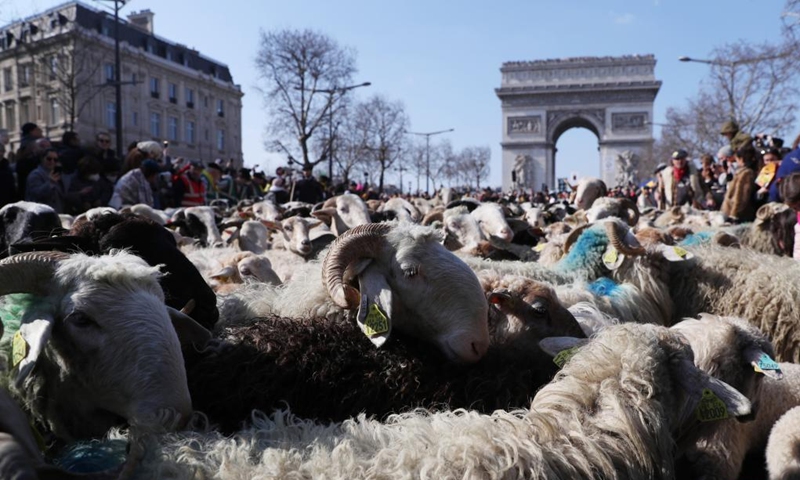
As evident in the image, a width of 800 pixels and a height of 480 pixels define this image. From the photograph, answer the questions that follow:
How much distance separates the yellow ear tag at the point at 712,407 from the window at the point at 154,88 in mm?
68191

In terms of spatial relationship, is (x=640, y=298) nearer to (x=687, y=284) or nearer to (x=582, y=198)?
(x=687, y=284)

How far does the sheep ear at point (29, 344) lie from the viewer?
1924mm

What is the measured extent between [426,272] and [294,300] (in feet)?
2.39

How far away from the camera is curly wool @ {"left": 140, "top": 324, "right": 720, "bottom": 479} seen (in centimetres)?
172

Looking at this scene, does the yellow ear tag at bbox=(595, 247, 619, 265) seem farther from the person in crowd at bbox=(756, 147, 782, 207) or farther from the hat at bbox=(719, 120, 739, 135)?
the hat at bbox=(719, 120, 739, 135)

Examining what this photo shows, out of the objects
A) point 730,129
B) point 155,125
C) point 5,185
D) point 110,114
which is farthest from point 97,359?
point 155,125

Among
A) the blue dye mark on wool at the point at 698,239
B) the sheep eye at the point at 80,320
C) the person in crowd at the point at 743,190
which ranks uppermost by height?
the person in crowd at the point at 743,190

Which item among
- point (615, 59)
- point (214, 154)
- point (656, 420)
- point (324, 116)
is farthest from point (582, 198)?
point (214, 154)

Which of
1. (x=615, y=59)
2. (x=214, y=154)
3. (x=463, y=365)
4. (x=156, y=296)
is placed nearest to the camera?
(x=156, y=296)

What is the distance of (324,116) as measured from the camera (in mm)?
35531

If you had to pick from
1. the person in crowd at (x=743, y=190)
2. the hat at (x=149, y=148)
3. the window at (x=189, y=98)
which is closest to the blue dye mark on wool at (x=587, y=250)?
the person in crowd at (x=743, y=190)

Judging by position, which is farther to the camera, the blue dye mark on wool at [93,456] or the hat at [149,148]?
the hat at [149,148]

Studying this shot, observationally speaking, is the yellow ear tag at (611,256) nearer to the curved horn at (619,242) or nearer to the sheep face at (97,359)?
the curved horn at (619,242)

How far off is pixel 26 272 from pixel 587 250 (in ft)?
13.3
